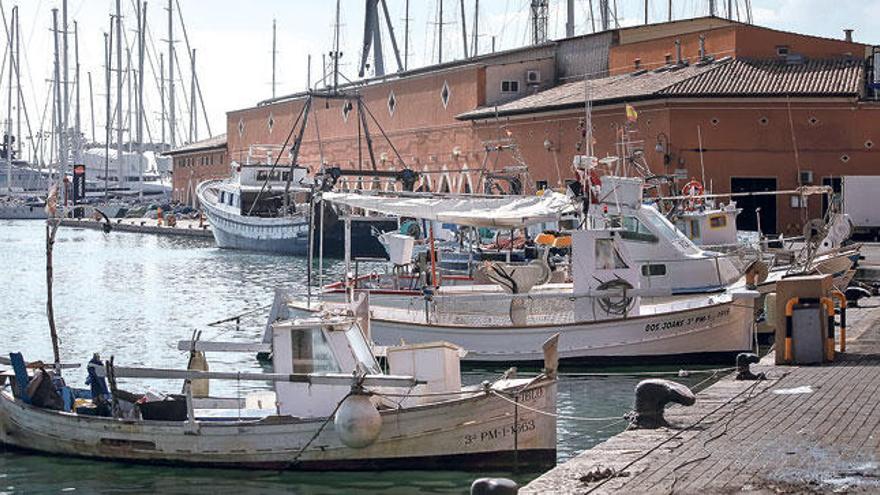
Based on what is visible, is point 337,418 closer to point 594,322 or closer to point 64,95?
point 594,322

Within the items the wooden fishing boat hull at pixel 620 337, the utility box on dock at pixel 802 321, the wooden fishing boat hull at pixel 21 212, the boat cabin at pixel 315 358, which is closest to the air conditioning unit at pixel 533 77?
the wooden fishing boat hull at pixel 620 337

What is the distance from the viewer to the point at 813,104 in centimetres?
4894

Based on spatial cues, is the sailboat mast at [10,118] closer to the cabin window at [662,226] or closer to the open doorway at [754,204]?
the open doorway at [754,204]

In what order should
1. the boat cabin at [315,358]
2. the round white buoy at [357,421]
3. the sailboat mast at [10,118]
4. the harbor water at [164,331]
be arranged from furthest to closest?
1. the sailboat mast at [10,118]
2. the boat cabin at [315,358]
3. the harbor water at [164,331]
4. the round white buoy at [357,421]

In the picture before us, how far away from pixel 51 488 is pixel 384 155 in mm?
55324

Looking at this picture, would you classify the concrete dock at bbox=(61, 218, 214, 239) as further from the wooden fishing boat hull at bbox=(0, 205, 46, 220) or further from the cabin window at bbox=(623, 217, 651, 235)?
the cabin window at bbox=(623, 217, 651, 235)

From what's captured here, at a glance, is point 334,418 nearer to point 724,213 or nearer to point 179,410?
point 179,410

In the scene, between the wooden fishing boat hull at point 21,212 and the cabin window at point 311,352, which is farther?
the wooden fishing boat hull at point 21,212

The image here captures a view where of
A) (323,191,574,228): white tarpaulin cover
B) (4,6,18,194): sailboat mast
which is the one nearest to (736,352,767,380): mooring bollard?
(323,191,574,228): white tarpaulin cover

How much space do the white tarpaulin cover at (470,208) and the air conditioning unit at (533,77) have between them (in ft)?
129

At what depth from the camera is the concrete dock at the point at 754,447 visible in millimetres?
12617

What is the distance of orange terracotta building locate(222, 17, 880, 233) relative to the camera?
4900 centimetres

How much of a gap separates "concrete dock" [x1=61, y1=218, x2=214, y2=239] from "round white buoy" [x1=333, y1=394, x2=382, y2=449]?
68166 millimetres

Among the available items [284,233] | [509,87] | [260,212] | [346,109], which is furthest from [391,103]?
[284,233]
